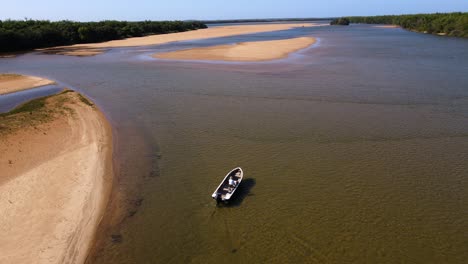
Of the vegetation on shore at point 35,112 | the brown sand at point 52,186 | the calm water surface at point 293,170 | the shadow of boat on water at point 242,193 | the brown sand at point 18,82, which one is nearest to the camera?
the brown sand at point 52,186

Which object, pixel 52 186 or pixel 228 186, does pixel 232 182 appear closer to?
pixel 228 186

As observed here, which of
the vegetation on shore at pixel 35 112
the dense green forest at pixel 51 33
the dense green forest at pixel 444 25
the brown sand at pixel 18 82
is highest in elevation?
the dense green forest at pixel 51 33

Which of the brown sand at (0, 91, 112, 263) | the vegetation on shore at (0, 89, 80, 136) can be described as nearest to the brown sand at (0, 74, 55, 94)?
the vegetation on shore at (0, 89, 80, 136)

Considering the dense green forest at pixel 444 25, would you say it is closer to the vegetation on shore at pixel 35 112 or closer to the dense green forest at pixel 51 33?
the vegetation on shore at pixel 35 112

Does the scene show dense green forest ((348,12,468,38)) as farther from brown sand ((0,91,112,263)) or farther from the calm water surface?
brown sand ((0,91,112,263))

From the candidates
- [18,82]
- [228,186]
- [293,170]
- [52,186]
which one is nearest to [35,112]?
[52,186]

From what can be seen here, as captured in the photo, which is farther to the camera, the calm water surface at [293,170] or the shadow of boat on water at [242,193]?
the shadow of boat on water at [242,193]

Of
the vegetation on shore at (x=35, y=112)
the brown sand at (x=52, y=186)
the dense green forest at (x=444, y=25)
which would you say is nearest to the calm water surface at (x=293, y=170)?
the brown sand at (x=52, y=186)

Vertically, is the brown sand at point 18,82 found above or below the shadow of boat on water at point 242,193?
above
